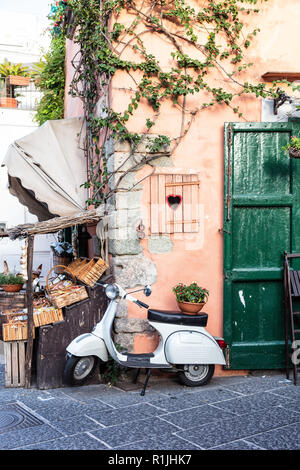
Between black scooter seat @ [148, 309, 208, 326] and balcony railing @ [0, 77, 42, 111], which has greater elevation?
balcony railing @ [0, 77, 42, 111]

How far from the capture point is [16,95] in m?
13.8

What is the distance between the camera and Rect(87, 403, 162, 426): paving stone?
439cm

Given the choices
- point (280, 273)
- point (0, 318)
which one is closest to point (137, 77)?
point (280, 273)

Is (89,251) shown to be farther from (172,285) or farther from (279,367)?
(279,367)

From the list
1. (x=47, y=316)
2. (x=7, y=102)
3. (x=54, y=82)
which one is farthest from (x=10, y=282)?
(x=7, y=102)

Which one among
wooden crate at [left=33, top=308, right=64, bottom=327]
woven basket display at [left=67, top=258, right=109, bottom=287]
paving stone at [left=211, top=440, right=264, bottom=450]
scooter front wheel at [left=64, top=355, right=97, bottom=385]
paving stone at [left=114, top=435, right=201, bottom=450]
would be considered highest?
woven basket display at [left=67, top=258, right=109, bottom=287]

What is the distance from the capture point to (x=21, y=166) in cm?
621

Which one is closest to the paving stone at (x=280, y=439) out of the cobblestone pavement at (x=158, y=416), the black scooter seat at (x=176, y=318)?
the cobblestone pavement at (x=158, y=416)

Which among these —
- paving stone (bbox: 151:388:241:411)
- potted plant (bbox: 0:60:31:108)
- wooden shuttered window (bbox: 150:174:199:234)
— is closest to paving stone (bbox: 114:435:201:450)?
paving stone (bbox: 151:388:241:411)

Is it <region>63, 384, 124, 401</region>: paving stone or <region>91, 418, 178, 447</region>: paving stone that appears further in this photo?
<region>63, 384, 124, 401</region>: paving stone

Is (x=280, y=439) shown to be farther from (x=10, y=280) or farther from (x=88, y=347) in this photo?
(x=10, y=280)

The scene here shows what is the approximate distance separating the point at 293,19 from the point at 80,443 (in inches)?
198

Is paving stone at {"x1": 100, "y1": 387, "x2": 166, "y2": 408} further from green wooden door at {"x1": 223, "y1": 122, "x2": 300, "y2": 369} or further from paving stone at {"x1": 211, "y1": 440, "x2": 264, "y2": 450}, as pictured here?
paving stone at {"x1": 211, "y1": 440, "x2": 264, "y2": 450}

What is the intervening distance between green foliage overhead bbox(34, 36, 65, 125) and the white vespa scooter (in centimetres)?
623
